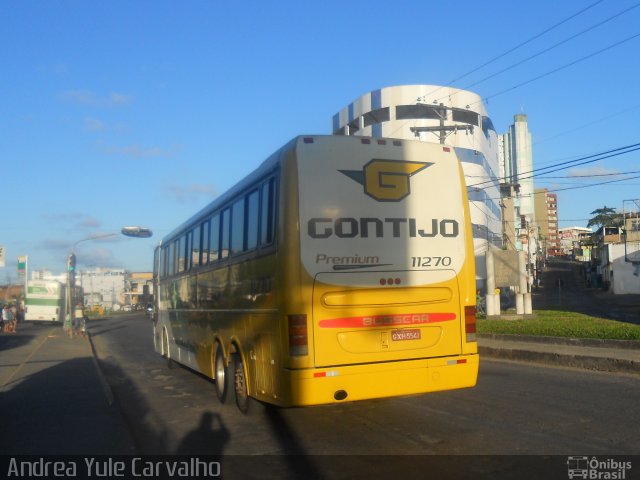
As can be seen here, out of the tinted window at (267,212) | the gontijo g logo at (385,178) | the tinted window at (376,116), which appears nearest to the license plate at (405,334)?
the gontijo g logo at (385,178)

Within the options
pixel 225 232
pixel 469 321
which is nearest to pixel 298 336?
pixel 469 321

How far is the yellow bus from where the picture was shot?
23.3 ft

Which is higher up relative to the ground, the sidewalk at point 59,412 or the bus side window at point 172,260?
the bus side window at point 172,260

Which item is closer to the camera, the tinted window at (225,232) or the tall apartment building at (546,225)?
the tinted window at (225,232)

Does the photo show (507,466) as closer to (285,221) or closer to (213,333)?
(285,221)

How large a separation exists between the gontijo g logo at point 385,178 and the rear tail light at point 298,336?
180cm

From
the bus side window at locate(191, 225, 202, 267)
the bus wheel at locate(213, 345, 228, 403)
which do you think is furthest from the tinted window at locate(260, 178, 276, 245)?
the bus side window at locate(191, 225, 202, 267)

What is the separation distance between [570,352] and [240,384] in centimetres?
849

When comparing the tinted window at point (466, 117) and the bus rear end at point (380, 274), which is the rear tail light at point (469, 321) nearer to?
the bus rear end at point (380, 274)

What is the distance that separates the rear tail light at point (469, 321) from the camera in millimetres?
7992

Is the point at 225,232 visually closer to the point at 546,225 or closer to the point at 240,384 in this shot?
the point at 240,384

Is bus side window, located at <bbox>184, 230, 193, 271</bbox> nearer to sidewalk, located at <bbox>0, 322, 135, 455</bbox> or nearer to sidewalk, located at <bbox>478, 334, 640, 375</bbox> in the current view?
sidewalk, located at <bbox>0, 322, 135, 455</bbox>

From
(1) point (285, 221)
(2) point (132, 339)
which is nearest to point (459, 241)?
(1) point (285, 221)

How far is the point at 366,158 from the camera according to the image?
25.1 ft
